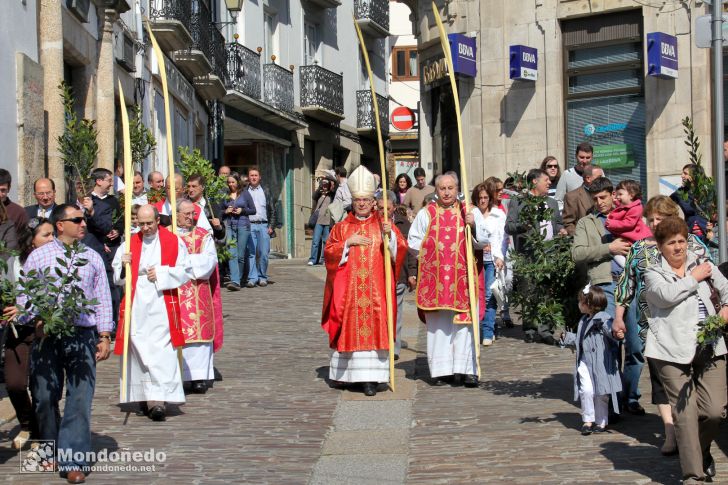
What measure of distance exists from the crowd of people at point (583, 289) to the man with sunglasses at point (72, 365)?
3317 mm

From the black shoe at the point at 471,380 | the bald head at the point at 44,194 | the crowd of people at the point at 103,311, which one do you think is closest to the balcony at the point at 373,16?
the crowd of people at the point at 103,311

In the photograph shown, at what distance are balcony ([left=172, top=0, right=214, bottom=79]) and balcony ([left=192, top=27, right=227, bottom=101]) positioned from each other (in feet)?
0.99

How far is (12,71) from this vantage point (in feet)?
50.3

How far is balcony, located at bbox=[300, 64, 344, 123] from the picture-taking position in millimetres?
36094

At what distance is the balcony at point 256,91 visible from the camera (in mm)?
31641

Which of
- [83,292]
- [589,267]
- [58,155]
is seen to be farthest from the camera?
[58,155]

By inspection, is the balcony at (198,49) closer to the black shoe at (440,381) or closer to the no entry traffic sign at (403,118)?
the no entry traffic sign at (403,118)

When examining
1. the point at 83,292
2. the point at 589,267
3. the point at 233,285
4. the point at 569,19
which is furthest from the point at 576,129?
the point at 83,292

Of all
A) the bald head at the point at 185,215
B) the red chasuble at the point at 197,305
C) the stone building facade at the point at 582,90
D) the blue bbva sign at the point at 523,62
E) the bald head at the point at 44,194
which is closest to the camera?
the red chasuble at the point at 197,305

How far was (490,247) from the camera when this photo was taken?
14.7 m

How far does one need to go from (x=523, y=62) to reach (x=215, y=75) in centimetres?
902

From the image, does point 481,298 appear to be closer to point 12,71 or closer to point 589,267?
point 589,267

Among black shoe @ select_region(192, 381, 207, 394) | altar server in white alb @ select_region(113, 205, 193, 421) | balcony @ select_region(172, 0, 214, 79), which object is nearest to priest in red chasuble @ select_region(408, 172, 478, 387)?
black shoe @ select_region(192, 381, 207, 394)

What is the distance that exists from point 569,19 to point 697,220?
37.5ft
